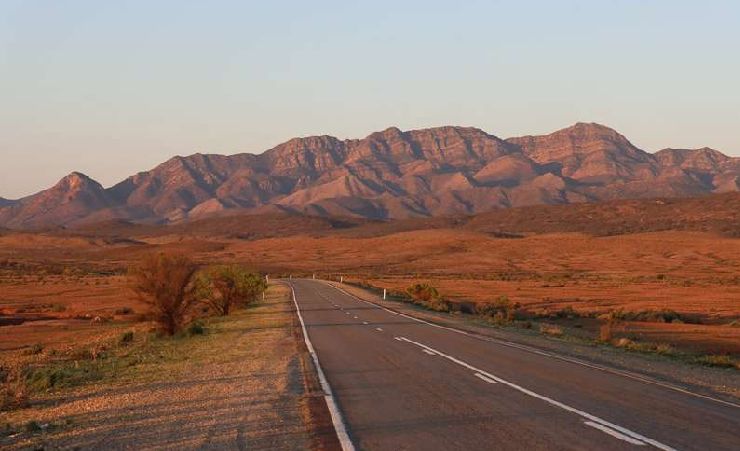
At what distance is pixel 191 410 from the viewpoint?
1258 centimetres

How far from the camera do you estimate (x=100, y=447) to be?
998 cm

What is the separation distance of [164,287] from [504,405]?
21.8 metres

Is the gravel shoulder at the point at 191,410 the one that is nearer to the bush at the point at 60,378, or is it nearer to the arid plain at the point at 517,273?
the bush at the point at 60,378

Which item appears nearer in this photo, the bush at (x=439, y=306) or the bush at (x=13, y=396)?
the bush at (x=13, y=396)

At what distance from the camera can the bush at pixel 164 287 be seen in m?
31.9

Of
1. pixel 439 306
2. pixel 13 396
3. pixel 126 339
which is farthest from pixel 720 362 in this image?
pixel 439 306

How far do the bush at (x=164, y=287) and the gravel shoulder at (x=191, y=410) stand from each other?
10923mm

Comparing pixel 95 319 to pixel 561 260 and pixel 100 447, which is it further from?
pixel 561 260

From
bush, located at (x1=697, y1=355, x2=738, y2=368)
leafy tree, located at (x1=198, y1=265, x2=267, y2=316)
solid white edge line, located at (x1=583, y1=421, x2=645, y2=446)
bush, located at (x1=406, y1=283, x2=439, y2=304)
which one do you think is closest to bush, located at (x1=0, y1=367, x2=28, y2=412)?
solid white edge line, located at (x1=583, y1=421, x2=645, y2=446)

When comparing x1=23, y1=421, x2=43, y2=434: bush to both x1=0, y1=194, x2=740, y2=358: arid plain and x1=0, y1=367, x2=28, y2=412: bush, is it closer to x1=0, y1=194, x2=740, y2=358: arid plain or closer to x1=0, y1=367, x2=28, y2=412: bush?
x1=0, y1=367, x2=28, y2=412: bush

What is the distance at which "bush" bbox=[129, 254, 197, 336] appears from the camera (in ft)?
105

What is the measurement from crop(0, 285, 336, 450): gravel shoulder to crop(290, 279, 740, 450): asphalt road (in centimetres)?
75

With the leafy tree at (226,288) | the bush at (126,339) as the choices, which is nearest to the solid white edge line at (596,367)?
the bush at (126,339)

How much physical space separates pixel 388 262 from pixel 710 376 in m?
126
